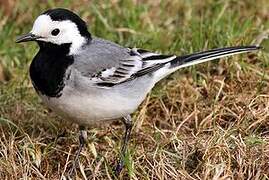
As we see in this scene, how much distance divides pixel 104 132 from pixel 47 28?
1001 millimetres

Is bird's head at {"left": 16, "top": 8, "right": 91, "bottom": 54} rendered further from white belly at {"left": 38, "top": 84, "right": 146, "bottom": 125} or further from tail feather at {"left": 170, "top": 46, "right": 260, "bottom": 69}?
tail feather at {"left": 170, "top": 46, "right": 260, "bottom": 69}

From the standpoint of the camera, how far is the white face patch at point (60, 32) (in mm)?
4312

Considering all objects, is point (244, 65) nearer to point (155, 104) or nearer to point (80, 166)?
point (155, 104)

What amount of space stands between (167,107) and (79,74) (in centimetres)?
116

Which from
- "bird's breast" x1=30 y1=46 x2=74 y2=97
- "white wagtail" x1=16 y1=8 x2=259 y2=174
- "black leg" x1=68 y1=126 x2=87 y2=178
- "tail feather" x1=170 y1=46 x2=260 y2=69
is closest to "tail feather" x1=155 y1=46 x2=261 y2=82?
"tail feather" x1=170 y1=46 x2=260 y2=69

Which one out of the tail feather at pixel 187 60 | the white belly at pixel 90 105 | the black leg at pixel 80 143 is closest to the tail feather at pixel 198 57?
the tail feather at pixel 187 60

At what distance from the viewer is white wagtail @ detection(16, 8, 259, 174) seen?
13.9 ft

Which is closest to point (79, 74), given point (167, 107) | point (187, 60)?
point (187, 60)

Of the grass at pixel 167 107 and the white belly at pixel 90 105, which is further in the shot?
the grass at pixel 167 107

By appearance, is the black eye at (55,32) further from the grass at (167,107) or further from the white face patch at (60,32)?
the grass at (167,107)

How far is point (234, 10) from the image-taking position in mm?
6270

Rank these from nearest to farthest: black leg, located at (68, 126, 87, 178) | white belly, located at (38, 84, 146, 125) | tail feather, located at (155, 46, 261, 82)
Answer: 1. white belly, located at (38, 84, 146, 125)
2. black leg, located at (68, 126, 87, 178)
3. tail feather, located at (155, 46, 261, 82)

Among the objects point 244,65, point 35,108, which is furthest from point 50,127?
point 244,65

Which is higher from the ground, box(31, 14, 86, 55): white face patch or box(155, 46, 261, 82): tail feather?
box(31, 14, 86, 55): white face patch
